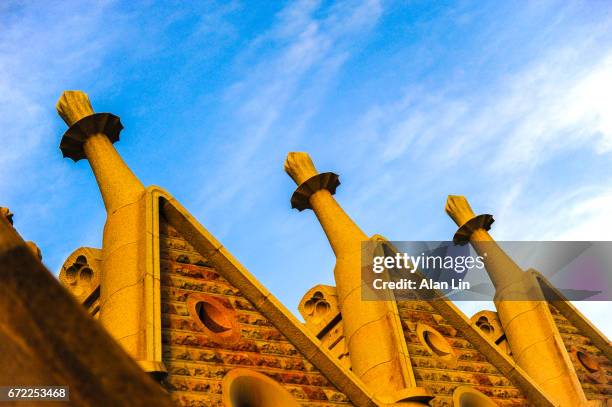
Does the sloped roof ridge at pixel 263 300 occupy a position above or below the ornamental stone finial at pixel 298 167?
below

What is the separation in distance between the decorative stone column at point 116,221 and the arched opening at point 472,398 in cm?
536

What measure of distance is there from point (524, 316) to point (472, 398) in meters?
4.54

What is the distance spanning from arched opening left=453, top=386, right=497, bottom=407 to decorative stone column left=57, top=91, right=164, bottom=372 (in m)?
5.36

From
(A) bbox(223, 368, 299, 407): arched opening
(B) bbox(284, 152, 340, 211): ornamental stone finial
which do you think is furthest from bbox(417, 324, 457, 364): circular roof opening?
(A) bbox(223, 368, 299, 407): arched opening

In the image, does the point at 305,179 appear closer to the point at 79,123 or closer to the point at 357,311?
the point at 357,311

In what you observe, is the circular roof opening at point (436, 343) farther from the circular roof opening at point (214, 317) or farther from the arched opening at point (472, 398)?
the circular roof opening at point (214, 317)

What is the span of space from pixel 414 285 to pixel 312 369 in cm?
415

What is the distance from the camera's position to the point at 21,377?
12.6 feet

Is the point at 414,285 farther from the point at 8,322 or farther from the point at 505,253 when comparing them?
the point at 8,322

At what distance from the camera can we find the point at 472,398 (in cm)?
1206

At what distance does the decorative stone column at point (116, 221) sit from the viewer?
29.3 ft

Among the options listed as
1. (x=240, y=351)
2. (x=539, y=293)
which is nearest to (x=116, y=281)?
(x=240, y=351)

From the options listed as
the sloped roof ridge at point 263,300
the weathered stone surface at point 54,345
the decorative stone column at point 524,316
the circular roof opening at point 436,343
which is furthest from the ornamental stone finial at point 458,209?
the weathered stone surface at point 54,345

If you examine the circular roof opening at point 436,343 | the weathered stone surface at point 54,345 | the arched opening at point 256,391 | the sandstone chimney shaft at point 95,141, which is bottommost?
the weathered stone surface at point 54,345
